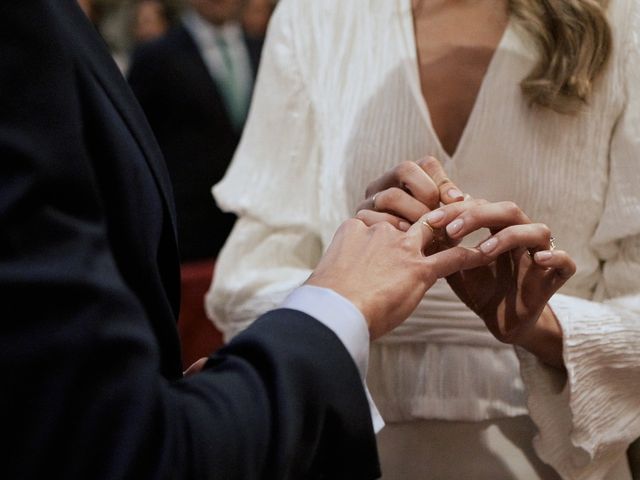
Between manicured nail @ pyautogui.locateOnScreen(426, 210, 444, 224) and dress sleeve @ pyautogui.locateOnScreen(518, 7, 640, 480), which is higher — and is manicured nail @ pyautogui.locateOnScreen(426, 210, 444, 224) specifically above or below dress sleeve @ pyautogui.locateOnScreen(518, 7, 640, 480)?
above

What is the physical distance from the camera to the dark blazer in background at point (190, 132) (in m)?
3.77

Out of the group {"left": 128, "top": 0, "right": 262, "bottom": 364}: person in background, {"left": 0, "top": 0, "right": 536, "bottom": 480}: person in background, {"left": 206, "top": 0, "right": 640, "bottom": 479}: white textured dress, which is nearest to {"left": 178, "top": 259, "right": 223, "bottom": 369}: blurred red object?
{"left": 128, "top": 0, "right": 262, "bottom": 364}: person in background

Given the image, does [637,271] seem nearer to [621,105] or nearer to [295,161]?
[621,105]

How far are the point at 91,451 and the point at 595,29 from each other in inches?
36.6

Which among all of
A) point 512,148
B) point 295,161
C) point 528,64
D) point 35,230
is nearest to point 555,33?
point 528,64

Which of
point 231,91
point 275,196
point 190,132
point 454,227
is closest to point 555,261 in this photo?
point 454,227

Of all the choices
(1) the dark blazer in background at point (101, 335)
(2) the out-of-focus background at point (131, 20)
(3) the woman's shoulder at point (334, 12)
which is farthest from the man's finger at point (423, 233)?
(2) the out-of-focus background at point (131, 20)

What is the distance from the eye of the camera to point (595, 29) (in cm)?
143

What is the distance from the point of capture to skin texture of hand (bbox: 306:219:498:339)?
1018 mm

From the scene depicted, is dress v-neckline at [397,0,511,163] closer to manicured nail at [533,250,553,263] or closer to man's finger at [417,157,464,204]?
man's finger at [417,157,464,204]

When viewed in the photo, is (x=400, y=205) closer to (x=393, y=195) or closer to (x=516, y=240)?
(x=393, y=195)

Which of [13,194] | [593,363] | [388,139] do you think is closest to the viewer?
[13,194]

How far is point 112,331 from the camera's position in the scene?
803 millimetres

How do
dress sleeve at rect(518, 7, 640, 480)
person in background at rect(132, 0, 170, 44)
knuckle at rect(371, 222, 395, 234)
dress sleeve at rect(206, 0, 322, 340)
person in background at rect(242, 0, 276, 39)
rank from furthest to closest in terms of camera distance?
person in background at rect(132, 0, 170, 44) < person in background at rect(242, 0, 276, 39) < dress sleeve at rect(206, 0, 322, 340) < dress sleeve at rect(518, 7, 640, 480) < knuckle at rect(371, 222, 395, 234)
